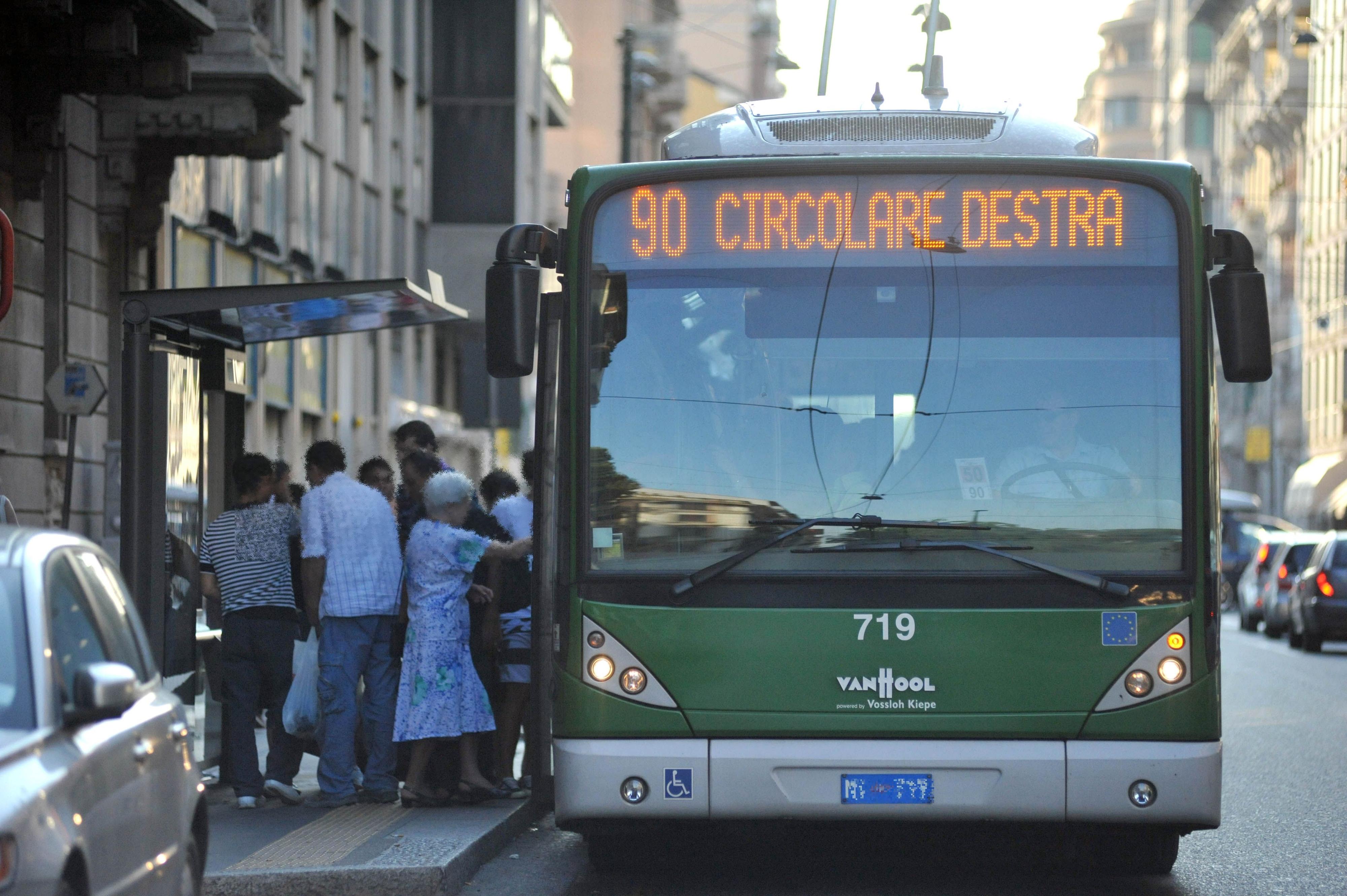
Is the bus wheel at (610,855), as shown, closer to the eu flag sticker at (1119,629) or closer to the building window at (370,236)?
the eu flag sticker at (1119,629)

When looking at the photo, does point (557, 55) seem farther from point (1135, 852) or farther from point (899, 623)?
point (899, 623)

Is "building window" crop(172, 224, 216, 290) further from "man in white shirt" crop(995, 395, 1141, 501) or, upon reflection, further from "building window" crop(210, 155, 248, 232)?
"man in white shirt" crop(995, 395, 1141, 501)

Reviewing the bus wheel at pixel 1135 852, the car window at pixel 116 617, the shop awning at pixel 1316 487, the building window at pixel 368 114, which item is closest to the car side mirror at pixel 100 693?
the car window at pixel 116 617

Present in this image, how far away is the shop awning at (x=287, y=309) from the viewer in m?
9.88

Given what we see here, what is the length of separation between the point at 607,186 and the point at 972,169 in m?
1.38

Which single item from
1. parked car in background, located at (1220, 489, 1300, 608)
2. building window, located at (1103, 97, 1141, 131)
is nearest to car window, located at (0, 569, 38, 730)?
parked car in background, located at (1220, 489, 1300, 608)

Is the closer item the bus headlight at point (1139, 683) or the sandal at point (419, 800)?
the bus headlight at point (1139, 683)

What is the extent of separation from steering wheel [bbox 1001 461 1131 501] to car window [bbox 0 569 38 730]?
3.72 m

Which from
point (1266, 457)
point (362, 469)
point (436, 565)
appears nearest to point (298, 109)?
point (362, 469)

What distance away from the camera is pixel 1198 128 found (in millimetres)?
96750

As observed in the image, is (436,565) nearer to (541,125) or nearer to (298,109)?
(298,109)

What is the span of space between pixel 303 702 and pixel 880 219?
4.25 metres

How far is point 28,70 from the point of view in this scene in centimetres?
1545

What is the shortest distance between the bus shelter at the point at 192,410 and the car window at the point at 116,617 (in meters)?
3.11
